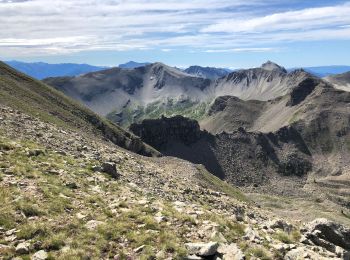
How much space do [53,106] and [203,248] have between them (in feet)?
294

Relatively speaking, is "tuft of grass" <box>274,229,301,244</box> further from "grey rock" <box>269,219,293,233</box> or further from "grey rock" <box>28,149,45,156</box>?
"grey rock" <box>28,149,45,156</box>

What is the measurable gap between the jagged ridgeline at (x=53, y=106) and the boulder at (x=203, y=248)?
209ft

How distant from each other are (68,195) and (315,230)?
14.3m

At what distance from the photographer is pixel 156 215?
22.6m

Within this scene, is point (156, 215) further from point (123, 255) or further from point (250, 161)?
point (250, 161)

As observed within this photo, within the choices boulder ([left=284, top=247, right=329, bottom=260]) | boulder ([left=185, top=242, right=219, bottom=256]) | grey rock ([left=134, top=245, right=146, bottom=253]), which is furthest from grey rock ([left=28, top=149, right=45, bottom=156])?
boulder ([left=284, top=247, right=329, bottom=260])

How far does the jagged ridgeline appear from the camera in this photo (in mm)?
88875

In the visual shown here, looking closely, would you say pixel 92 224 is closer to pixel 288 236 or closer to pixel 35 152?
pixel 288 236

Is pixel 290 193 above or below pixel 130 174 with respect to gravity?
below

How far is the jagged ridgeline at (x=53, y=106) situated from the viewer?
88875 millimetres

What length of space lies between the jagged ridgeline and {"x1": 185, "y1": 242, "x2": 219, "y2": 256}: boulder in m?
63.8

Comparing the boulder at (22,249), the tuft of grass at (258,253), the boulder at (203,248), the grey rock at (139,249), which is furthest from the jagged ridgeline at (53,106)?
the tuft of grass at (258,253)

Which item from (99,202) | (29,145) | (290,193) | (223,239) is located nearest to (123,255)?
(223,239)

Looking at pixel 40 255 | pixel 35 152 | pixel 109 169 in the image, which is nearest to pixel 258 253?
pixel 40 255
